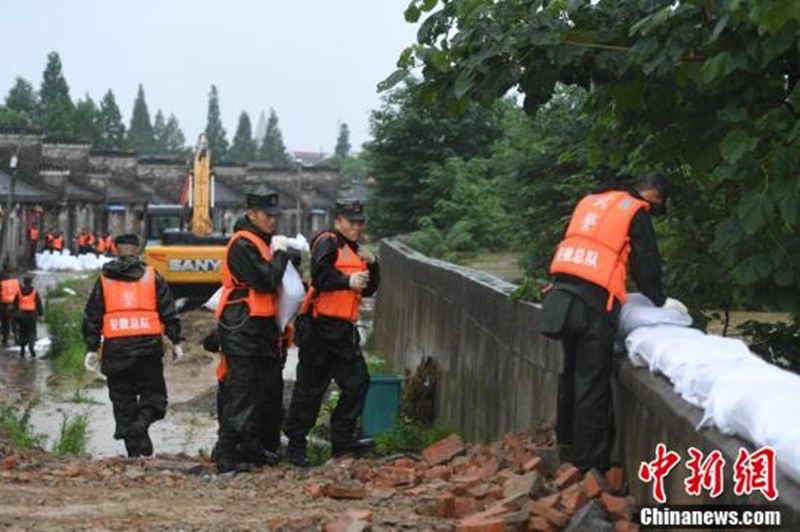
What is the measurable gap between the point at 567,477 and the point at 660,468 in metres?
0.87

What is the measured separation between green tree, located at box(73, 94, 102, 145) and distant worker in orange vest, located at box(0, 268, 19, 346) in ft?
261

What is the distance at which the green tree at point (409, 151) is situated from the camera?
33250mm

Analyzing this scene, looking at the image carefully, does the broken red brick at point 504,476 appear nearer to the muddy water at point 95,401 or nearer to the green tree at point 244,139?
the muddy water at point 95,401

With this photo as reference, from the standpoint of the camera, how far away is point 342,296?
991cm

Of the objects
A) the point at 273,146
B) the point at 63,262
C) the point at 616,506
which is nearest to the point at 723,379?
the point at 616,506

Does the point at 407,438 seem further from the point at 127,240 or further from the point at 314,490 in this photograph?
the point at 314,490

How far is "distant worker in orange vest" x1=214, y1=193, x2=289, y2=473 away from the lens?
9.24 metres

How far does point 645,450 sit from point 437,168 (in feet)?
83.8

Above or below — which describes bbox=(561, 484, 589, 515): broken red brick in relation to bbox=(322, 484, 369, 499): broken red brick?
above

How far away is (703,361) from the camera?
536cm

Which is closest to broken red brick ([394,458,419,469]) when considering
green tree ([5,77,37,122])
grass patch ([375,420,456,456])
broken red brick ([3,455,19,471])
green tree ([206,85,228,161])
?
grass patch ([375,420,456,456])

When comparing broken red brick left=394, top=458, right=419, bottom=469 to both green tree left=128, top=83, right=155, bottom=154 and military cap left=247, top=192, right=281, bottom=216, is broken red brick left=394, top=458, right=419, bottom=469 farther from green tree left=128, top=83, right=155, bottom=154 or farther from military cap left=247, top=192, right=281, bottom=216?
green tree left=128, top=83, right=155, bottom=154

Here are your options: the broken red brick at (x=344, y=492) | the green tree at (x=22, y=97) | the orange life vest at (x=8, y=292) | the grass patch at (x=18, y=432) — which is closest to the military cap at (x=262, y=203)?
the broken red brick at (x=344, y=492)

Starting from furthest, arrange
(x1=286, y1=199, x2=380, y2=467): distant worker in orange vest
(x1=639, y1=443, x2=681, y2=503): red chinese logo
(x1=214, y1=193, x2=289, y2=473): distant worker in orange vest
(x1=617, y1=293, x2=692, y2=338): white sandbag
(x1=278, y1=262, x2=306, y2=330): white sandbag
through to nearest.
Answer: (x1=286, y1=199, x2=380, y2=467): distant worker in orange vest → (x1=278, y1=262, x2=306, y2=330): white sandbag → (x1=214, y1=193, x2=289, y2=473): distant worker in orange vest → (x1=617, y1=293, x2=692, y2=338): white sandbag → (x1=639, y1=443, x2=681, y2=503): red chinese logo
